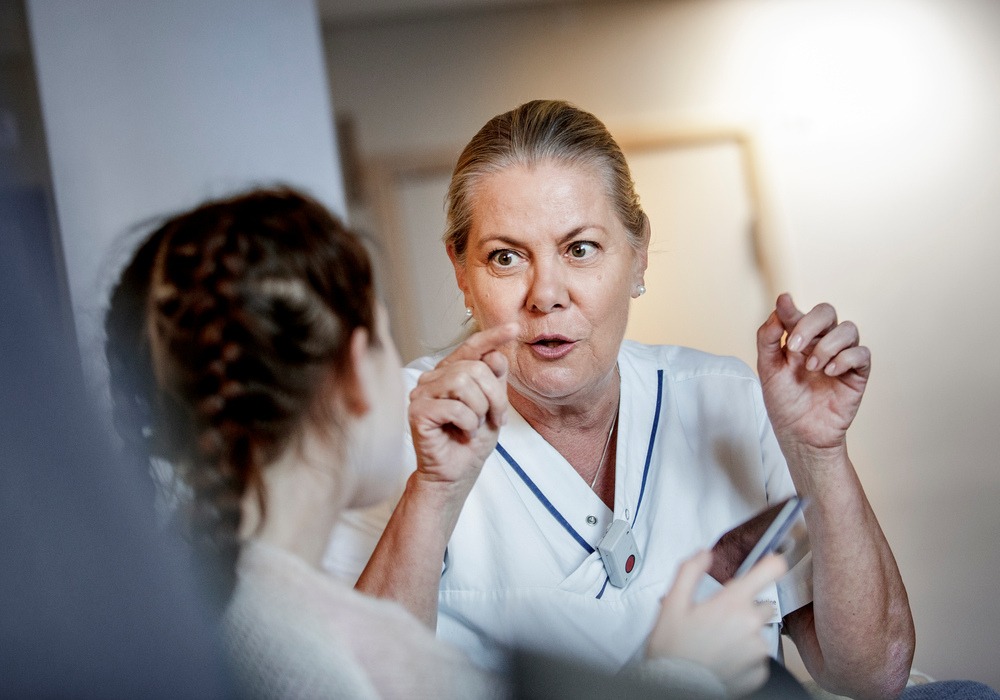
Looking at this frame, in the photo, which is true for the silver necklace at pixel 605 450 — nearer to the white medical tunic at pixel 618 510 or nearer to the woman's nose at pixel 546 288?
the white medical tunic at pixel 618 510

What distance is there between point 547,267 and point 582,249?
33 millimetres

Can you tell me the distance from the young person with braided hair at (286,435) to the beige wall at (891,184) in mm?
313

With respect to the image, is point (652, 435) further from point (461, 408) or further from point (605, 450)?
point (461, 408)

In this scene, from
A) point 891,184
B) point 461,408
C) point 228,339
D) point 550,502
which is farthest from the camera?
point 891,184

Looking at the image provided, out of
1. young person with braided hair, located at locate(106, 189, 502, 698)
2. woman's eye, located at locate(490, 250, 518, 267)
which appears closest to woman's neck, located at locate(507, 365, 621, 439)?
woman's eye, located at locate(490, 250, 518, 267)

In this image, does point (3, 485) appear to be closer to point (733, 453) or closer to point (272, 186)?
point (272, 186)

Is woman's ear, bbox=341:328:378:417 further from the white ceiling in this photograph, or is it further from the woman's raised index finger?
the white ceiling

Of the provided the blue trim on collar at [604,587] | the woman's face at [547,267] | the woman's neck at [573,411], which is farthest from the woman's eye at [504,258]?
the blue trim on collar at [604,587]

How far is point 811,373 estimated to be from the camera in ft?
2.02

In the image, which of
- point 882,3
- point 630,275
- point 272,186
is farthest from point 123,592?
point 882,3

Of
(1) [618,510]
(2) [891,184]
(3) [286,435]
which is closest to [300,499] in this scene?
(3) [286,435]

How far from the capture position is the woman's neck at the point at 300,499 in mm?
426

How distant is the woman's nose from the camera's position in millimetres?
576

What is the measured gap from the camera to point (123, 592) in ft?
1.43
